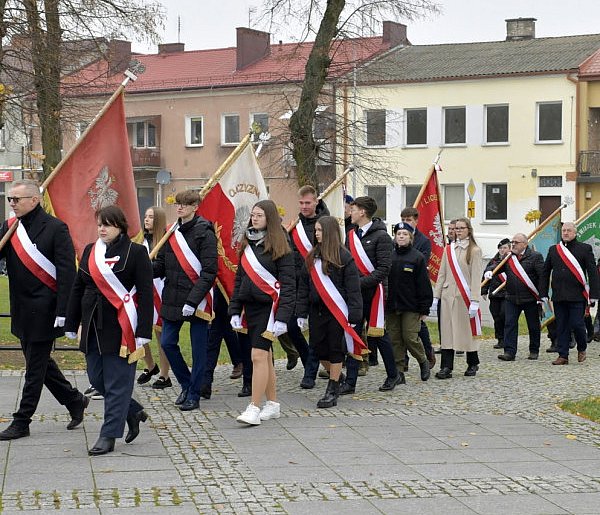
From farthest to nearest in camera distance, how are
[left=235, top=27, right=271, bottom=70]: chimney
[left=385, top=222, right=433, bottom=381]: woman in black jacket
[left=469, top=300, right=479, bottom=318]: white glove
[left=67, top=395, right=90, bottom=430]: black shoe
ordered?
[left=235, top=27, right=271, bottom=70]: chimney < [left=469, top=300, right=479, bottom=318]: white glove < [left=385, top=222, right=433, bottom=381]: woman in black jacket < [left=67, top=395, right=90, bottom=430]: black shoe

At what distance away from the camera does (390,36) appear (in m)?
54.1

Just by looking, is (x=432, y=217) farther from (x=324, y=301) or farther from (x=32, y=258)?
(x=32, y=258)

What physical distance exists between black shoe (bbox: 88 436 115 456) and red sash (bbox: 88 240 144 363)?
23.3 inches

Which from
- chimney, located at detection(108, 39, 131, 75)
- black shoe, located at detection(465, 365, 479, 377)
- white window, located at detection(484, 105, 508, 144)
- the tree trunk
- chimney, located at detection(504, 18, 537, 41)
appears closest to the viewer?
black shoe, located at detection(465, 365, 479, 377)

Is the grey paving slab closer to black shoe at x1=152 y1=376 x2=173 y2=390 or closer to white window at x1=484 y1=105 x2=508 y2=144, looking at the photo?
black shoe at x1=152 y1=376 x2=173 y2=390

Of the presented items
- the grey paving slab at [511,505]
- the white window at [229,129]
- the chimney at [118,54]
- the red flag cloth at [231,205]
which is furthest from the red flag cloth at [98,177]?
the white window at [229,129]

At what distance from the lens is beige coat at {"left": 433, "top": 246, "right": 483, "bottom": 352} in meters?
14.1

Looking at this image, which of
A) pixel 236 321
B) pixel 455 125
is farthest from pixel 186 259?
pixel 455 125

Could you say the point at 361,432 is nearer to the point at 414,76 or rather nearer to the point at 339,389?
the point at 339,389

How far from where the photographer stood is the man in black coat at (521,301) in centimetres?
1666

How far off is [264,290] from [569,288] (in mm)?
6942

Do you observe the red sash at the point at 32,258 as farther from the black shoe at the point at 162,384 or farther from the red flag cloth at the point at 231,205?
the black shoe at the point at 162,384

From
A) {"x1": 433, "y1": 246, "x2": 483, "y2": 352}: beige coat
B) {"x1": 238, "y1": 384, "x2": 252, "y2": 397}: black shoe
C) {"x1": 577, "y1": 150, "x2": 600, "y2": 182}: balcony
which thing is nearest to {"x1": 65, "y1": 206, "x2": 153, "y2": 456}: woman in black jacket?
{"x1": 238, "y1": 384, "x2": 252, "y2": 397}: black shoe

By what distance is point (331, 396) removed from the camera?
37.5 ft
